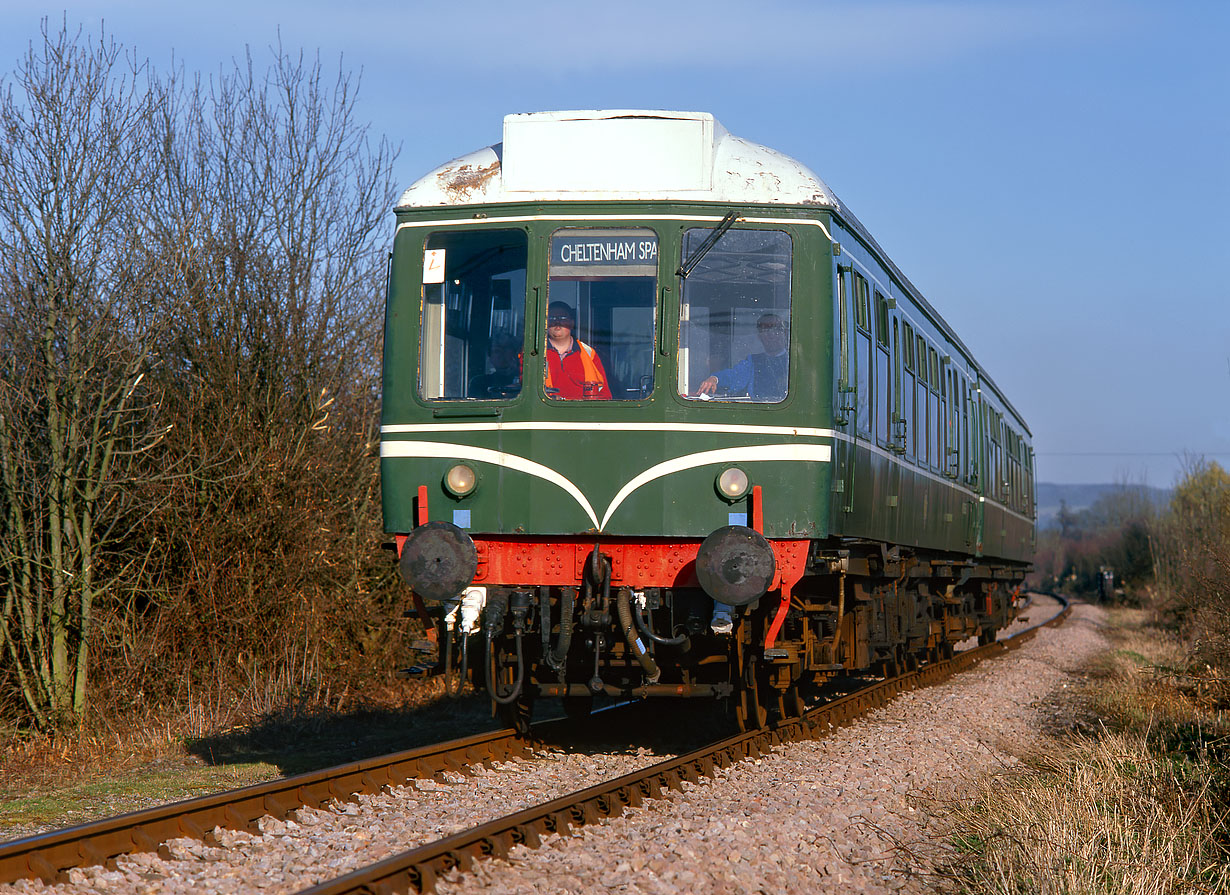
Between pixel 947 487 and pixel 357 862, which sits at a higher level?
pixel 947 487

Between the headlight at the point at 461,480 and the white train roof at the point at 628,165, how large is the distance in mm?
1558

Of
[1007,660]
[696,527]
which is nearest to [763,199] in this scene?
[696,527]

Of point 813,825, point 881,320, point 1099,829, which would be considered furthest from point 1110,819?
point 881,320

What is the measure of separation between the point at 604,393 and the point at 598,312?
1.53ft

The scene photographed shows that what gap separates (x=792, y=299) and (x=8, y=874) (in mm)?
4882

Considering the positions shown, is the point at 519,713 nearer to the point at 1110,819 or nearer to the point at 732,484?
the point at 732,484

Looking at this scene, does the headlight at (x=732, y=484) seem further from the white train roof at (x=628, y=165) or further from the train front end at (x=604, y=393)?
the white train roof at (x=628, y=165)

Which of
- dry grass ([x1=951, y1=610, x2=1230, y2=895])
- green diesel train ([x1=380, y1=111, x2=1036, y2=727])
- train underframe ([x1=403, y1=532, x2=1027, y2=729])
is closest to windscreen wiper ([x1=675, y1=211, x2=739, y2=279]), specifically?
green diesel train ([x1=380, y1=111, x2=1036, y2=727])

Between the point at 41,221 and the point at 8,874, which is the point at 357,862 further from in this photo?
the point at 41,221

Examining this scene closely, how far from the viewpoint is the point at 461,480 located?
24.9 ft

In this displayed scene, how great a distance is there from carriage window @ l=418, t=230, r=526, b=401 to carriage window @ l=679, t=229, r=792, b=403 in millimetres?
1020

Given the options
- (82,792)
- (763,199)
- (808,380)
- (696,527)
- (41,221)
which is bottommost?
(82,792)

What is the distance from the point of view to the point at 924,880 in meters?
5.40

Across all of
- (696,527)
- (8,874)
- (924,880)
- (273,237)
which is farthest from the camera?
(273,237)
